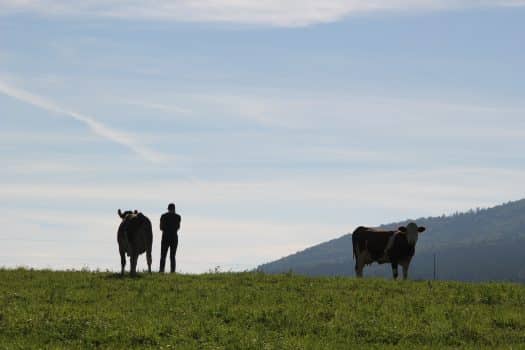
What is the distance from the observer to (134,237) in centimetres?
3434

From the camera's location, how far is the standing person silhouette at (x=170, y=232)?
36.8m

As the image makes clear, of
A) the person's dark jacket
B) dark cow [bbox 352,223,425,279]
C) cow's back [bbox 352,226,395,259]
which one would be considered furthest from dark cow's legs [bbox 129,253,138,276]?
cow's back [bbox 352,226,395,259]

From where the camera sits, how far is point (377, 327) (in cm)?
2250

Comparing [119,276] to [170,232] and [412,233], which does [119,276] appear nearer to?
[170,232]

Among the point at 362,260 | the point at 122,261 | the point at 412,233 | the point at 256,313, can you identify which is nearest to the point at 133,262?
the point at 122,261

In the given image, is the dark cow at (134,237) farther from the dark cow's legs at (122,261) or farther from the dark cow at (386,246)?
the dark cow at (386,246)

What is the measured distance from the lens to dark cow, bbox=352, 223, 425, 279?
130 ft

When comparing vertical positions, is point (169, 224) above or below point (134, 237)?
above

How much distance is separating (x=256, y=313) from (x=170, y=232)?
1368cm

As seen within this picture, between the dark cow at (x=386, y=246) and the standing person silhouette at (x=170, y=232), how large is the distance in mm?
9272

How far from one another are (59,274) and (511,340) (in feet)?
55.8

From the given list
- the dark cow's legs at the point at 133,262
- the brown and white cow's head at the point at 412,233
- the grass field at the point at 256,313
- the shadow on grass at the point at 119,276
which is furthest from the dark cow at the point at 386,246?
the shadow on grass at the point at 119,276

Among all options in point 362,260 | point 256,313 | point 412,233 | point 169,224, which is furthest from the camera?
point 362,260

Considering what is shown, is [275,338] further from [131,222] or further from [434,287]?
[131,222]
